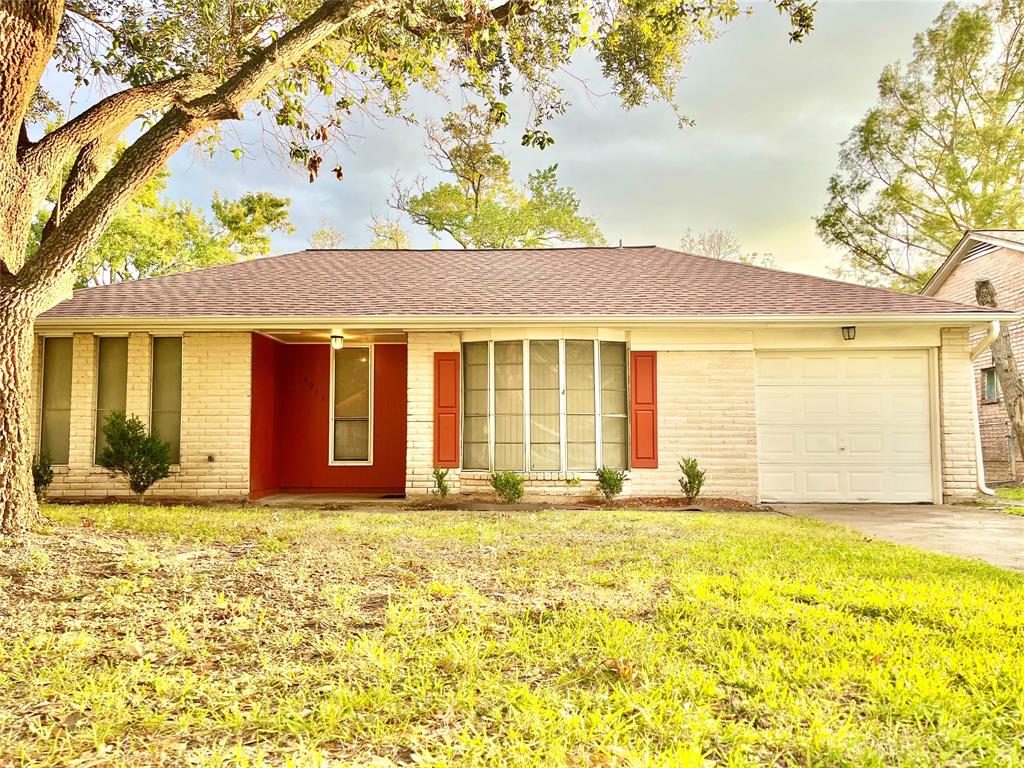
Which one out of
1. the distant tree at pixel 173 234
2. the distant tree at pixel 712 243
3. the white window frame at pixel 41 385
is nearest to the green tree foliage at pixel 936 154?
the distant tree at pixel 712 243

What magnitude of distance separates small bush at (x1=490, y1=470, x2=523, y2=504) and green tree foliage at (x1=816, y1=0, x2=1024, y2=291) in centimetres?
1921

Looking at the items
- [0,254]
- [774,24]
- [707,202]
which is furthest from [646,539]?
[707,202]

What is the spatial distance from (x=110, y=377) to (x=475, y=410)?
226 inches

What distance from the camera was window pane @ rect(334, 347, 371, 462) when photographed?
36.2 feet

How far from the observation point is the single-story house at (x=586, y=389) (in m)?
9.26

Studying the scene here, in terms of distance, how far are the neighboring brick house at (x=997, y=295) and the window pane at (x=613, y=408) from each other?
10.4 metres

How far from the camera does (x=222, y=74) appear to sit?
693 centimetres

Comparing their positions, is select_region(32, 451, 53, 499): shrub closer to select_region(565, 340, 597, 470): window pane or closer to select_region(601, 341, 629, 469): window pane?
select_region(565, 340, 597, 470): window pane

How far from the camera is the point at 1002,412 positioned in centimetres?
1608

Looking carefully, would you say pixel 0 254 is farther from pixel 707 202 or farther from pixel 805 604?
pixel 707 202

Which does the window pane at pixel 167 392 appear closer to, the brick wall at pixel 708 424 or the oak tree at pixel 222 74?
the oak tree at pixel 222 74

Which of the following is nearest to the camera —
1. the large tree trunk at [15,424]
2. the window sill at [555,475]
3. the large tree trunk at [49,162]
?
the large tree trunk at [15,424]

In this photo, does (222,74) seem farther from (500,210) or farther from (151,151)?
(500,210)

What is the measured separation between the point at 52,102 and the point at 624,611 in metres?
10.8
